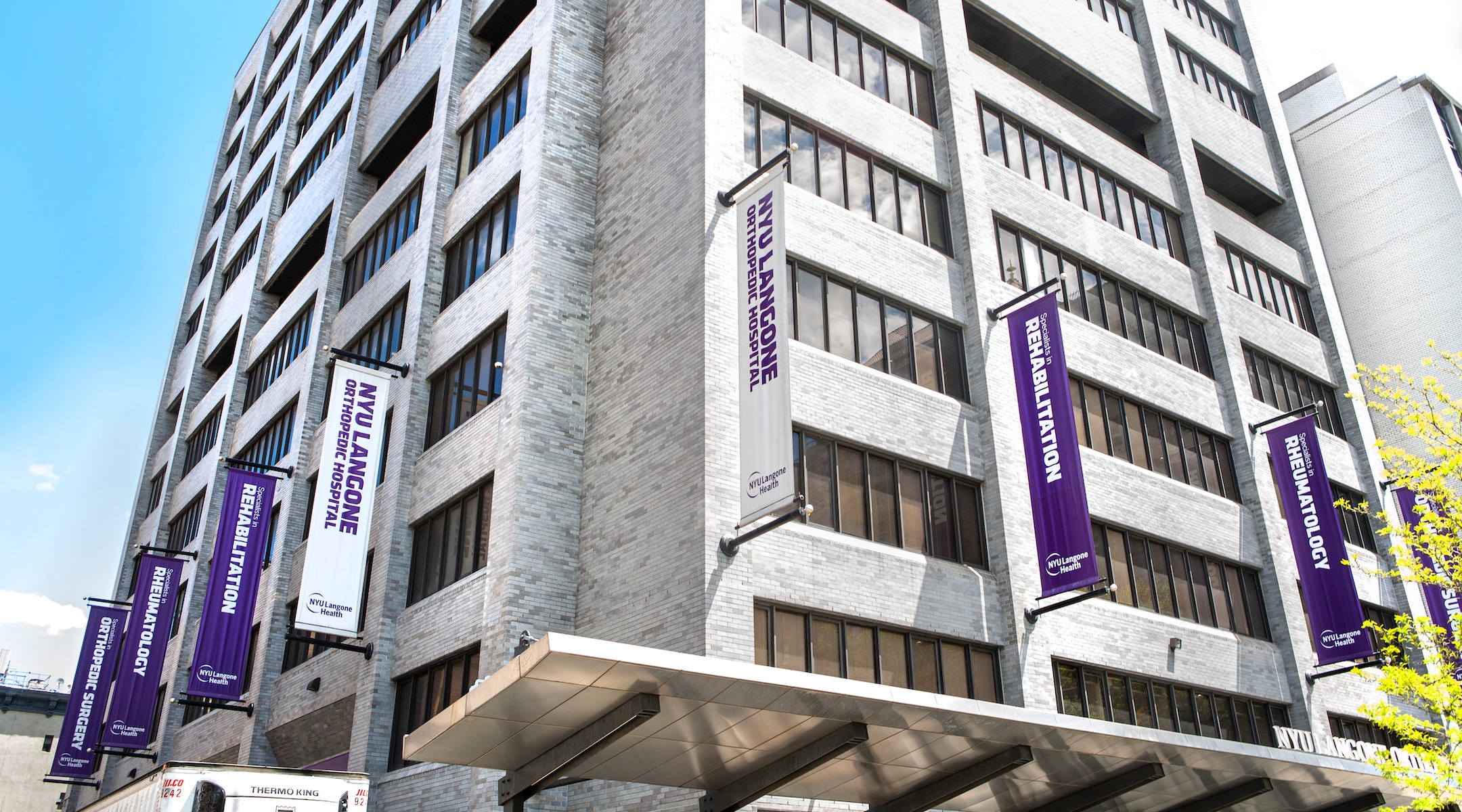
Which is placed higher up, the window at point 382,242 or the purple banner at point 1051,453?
the window at point 382,242

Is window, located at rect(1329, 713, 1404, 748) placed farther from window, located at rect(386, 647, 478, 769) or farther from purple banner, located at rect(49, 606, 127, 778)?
purple banner, located at rect(49, 606, 127, 778)

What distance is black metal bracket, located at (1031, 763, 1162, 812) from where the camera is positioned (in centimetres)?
1341

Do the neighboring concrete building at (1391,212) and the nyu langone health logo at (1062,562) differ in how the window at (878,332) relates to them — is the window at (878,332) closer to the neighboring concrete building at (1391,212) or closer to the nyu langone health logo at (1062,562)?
the nyu langone health logo at (1062,562)

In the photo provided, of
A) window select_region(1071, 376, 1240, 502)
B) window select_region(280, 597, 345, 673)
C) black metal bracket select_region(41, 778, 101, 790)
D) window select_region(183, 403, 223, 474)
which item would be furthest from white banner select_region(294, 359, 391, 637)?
window select_region(183, 403, 223, 474)

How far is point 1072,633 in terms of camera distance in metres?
20.3

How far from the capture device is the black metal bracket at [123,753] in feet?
100

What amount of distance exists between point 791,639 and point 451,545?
324 inches

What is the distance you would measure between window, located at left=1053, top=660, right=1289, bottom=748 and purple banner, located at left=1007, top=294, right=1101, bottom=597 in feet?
6.86

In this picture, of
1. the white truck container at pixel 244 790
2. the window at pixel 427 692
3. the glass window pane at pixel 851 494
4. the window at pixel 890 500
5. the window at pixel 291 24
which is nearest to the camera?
the white truck container at pixel 244 790

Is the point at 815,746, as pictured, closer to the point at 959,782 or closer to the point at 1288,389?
the point at 959,782

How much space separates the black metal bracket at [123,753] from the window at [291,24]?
3104 cm

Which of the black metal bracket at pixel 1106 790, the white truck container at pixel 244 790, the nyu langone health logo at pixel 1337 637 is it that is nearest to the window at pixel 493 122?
the white truck container at pixel 244 790

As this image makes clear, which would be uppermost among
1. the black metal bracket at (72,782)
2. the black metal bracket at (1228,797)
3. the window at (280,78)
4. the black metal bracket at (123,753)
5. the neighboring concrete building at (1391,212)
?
the window at (280,78)

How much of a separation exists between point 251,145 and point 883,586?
138 ft
